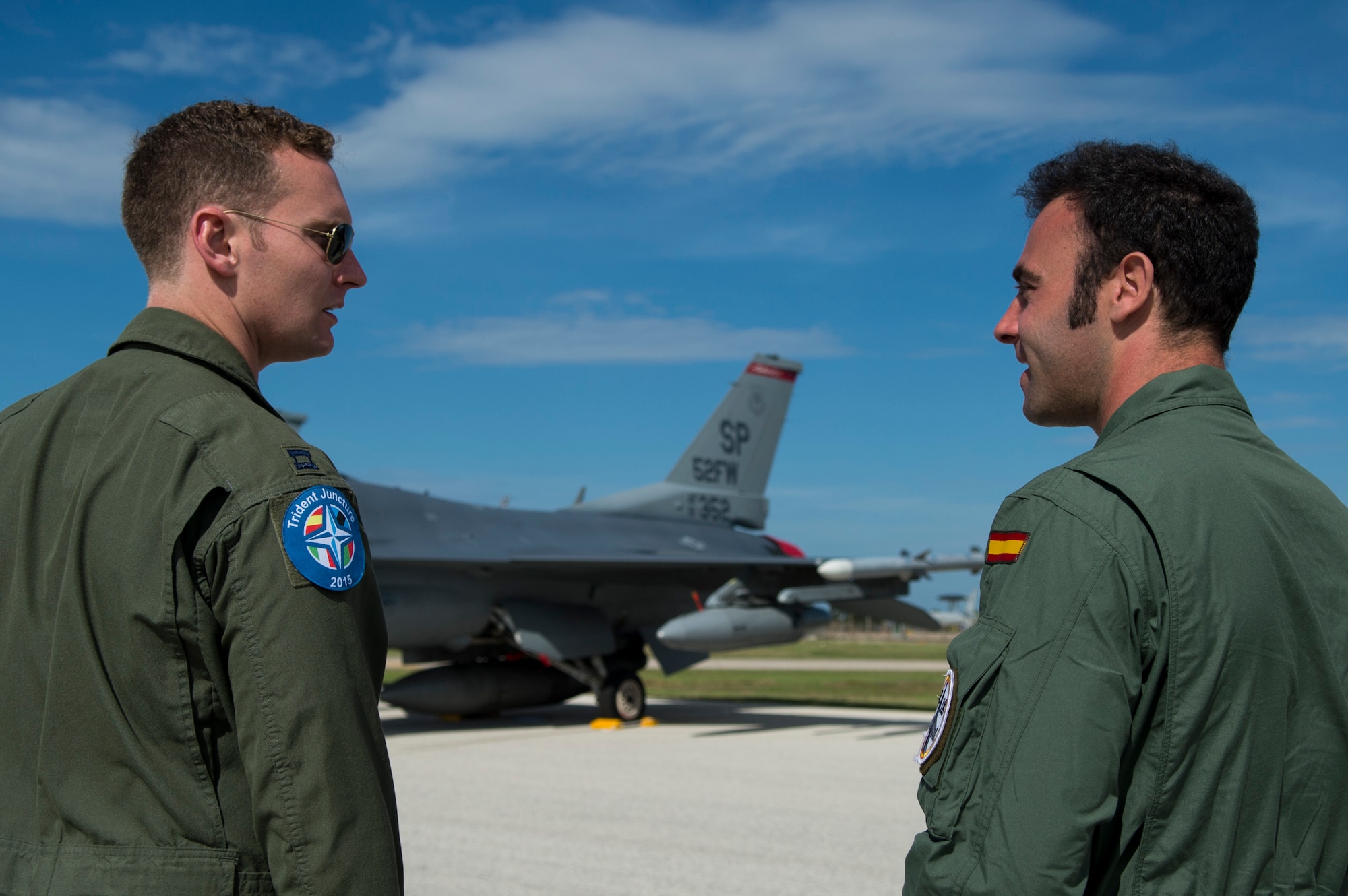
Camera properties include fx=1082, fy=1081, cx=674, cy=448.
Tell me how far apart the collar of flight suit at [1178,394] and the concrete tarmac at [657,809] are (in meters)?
4.86

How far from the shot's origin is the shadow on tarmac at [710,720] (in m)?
15.2

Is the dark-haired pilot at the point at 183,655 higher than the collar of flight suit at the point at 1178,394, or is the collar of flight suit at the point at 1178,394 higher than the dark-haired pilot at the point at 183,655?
the collar of flight suit at the point at 1178,394

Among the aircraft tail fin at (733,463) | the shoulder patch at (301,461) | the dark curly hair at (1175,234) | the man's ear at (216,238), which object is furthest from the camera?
the aircraft tail fin at (733,463)

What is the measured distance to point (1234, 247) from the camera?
5.76 ft

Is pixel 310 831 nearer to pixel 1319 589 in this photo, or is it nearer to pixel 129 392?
pixel 129 392

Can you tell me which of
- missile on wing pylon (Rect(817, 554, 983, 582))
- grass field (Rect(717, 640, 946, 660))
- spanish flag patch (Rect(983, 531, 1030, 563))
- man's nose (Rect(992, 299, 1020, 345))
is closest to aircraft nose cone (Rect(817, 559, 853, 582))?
missile on wing pylon (Rect(817, 554, 983, 582))

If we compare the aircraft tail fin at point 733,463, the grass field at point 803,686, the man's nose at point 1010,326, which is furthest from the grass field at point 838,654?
the man's nose at point 1010,326

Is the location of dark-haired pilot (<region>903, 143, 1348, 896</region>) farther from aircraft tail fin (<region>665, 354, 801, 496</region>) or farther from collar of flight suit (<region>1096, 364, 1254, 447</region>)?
aircraft tail fin (<region>665, 354, 801, 496</region>)

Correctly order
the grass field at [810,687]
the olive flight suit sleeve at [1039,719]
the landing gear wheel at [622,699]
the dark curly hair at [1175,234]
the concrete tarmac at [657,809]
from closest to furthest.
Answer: the olive flight suit sleeve at [1039,719] < the dark curly hair at [1175,234] < the concrete tarmac at [657,809] < the landing gear wheel at [622,699] < the grass field at [810,687]

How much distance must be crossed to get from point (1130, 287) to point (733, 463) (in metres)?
19.0

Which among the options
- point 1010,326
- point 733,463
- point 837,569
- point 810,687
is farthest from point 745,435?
point 1010,326

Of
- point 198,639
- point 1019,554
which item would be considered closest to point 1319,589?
point 1019,554

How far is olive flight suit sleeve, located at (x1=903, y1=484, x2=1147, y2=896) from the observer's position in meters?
1.38

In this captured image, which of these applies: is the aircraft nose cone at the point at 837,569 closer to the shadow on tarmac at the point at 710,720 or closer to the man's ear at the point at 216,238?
the shadow on tarmac at the point at 710,720
